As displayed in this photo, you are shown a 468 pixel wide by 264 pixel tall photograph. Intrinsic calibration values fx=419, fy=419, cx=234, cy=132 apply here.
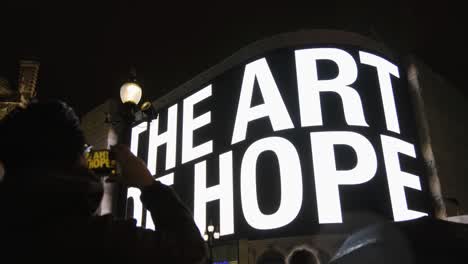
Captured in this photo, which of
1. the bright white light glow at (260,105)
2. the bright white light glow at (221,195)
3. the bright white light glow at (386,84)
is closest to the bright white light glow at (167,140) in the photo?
the bright white light glow at (221,195)

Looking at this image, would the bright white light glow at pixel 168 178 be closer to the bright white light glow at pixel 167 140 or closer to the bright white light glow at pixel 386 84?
the bright white light glow at pixel 167 140

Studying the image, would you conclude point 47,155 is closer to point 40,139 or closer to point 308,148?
point 40,139

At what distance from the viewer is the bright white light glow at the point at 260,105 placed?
17.6 meters

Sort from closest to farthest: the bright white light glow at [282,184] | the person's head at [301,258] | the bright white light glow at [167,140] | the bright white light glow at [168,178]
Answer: the person's head at [301,258] < the bright white light glow at [282,184] < the bright white light glow at [168,178] < the bright white light glow at [167,140]

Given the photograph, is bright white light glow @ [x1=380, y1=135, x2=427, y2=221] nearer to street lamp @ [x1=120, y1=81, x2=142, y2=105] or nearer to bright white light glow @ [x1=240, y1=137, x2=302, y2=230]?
bright white light glow @ [x1=240, y1=137, x2=302, y2=230]

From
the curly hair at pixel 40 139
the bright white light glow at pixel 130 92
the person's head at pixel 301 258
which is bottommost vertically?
the person's head at pixel 301 258

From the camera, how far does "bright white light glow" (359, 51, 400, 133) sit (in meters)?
17.7

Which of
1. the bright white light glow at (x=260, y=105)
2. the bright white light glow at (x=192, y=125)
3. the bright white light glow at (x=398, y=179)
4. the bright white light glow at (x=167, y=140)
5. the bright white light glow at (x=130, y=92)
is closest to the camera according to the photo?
the bright white light glow at (x=130, y=92)

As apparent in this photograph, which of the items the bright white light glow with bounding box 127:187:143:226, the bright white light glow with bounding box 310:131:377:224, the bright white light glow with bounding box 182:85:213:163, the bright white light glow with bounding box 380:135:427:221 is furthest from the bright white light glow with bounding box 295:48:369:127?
the bright white light glow with bounding box 127:187:143:226

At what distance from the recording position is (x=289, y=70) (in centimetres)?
1819

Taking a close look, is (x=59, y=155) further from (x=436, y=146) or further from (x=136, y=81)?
(x=436, y=146)

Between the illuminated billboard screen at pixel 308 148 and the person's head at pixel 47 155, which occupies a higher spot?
the illuminated billboard screen at pixel 308 148

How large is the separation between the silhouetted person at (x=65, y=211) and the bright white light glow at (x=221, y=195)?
1654 cm

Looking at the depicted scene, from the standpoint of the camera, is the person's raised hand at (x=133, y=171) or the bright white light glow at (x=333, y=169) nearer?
the person's raised hand at (x=133, y=171)
